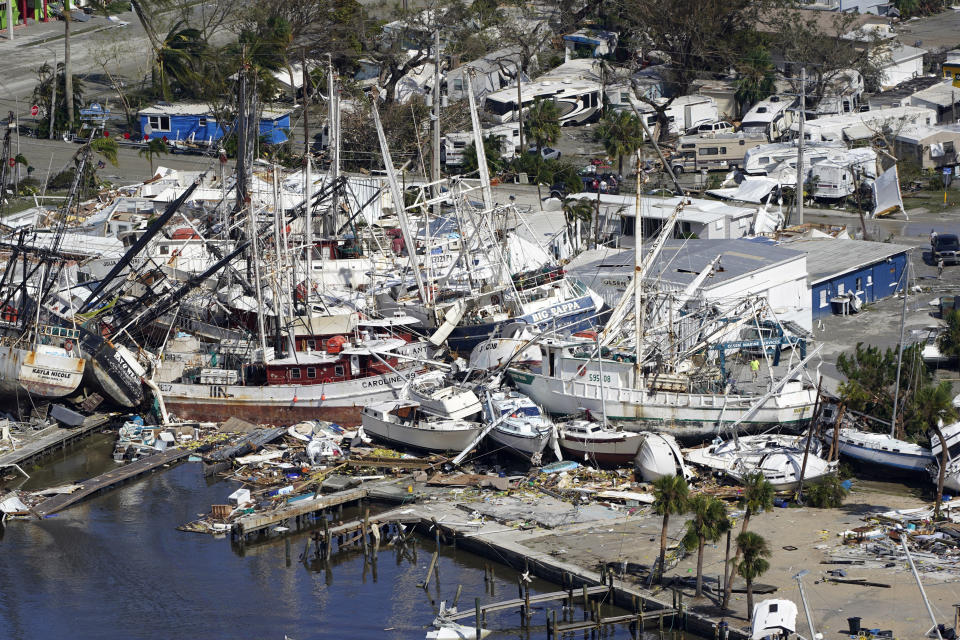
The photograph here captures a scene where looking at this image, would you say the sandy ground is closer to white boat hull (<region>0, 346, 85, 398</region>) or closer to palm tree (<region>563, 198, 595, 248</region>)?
white boat hull (<region>0, 346, 85, 398</region>)

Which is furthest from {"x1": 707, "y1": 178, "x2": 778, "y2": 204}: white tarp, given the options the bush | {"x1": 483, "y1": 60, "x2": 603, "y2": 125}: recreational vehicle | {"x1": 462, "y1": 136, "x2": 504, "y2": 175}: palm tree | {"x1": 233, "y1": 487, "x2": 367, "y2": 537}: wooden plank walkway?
{"x1": 233, "y1": 487, "x2": 367, "y2": 537}: wooden plank walkway

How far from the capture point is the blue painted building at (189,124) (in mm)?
88438

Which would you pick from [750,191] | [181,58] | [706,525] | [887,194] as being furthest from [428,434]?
[181,58]

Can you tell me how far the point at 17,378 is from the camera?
51906 millimetres

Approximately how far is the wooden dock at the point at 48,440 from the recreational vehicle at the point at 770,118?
4453 centimetres

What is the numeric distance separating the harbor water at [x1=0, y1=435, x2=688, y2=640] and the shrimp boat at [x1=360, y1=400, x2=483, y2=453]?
5.55m

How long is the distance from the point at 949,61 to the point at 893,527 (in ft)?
213

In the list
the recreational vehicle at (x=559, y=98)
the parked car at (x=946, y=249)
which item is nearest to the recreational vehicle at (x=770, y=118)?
the recreational vehicle at (x=559, y=98)

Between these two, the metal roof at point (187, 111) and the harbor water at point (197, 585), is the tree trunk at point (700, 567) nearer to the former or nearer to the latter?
the harbor water at point (197, 585)

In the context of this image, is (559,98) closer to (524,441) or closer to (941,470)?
(524,441)

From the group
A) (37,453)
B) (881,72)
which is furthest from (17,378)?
(881,72)

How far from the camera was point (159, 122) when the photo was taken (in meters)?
88.9

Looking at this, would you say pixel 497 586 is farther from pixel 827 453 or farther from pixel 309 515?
pixel 827 453

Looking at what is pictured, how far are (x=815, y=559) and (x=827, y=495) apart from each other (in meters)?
3.94
